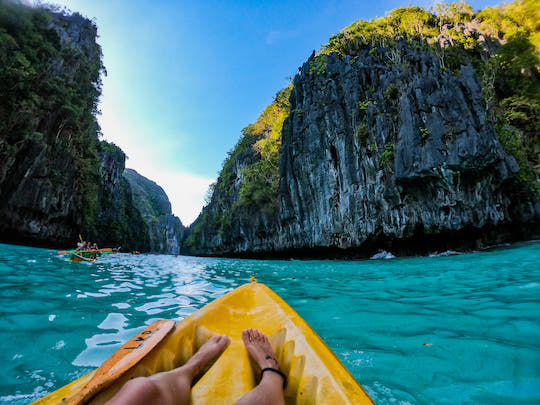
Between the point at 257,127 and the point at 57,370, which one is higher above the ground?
the point at 257,127

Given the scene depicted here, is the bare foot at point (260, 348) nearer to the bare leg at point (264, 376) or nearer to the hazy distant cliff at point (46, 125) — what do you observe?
the bare leg at point (264, 376)

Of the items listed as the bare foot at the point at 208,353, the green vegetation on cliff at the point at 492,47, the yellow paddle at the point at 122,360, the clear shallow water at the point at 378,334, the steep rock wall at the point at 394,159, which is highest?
the green vegetation on cliff at the point at 492,47

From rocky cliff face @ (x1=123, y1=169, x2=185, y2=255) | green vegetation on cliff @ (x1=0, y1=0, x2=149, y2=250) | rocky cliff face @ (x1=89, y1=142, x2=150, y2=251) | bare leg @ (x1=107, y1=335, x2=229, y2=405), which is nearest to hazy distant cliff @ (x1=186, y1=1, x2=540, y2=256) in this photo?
bare leg @ (x1=107, y1=335, x2=229, y2=405)

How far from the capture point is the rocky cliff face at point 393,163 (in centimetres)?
1210

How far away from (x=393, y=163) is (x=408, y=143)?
1273 millimetres

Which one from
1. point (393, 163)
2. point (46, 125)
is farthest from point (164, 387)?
point (46, 125)

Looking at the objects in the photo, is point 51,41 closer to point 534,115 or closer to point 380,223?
point 380,223

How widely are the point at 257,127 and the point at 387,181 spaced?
775 inches

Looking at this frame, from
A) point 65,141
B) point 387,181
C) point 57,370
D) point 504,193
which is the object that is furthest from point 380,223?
point 65,141

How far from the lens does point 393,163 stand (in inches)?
530

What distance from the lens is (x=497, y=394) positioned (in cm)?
133

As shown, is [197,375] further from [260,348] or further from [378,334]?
[378,334]

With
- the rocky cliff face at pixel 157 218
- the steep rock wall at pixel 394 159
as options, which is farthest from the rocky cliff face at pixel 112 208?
the steep rock wall at pixel 394 159

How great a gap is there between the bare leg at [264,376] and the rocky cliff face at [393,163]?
514 inches
